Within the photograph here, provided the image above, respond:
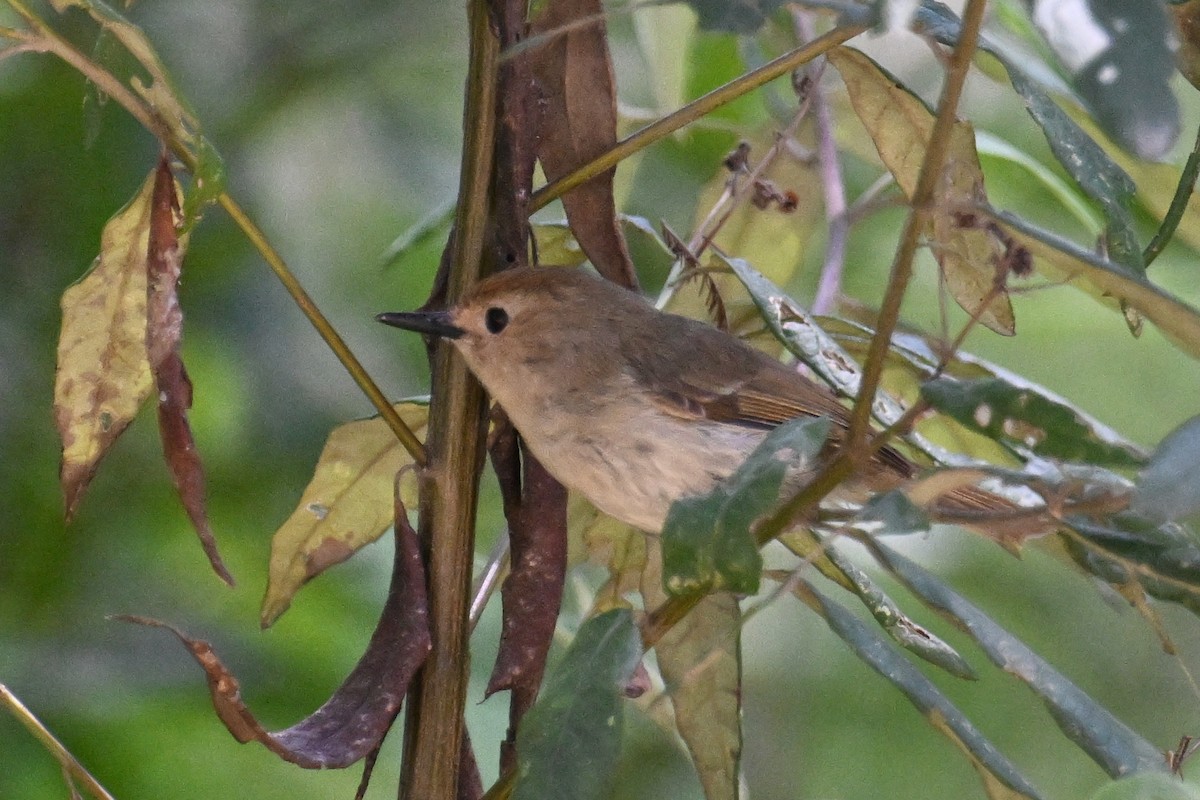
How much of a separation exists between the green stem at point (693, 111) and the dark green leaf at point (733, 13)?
107 mm

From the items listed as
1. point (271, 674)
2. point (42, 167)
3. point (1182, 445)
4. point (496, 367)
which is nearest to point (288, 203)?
point (42, 167)

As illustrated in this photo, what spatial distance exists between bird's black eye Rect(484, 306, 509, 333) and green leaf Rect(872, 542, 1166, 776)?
0.50 meters

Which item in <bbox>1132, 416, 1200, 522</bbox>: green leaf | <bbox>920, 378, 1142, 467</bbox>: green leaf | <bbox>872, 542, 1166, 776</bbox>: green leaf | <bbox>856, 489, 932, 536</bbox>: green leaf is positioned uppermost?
<bbox>1132, 416, 1200, 522</bbox>: green leaf

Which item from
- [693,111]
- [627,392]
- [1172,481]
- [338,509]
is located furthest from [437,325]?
[1172,481]

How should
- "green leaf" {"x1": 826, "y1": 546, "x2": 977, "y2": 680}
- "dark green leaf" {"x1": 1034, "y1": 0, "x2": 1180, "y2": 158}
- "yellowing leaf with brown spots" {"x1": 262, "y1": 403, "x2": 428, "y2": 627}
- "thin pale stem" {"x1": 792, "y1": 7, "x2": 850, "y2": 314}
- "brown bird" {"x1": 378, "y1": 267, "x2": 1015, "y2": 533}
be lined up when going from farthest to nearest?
"thin pale stem" {"x1": 792, "y1": 7, "x2": 850, "y2": 314} → "brown bird" {"x1": 378, "y1": 267, "x2": 1015, "y2": 533} → "yellowing leaf with brown spots" {"x1": 262, "y1": 403, "x2": 428, "y2": 627} → "green leaf" {"x1": 826, "y1": 546, "x2": 977, "y2": 680} → "dark green leaf" {"x1": 1034, "y1": 0, "x2": 1180, "y2": 158}

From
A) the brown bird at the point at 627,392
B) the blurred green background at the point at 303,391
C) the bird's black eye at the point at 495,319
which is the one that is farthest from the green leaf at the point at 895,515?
the blurred green background at the point at 303,391

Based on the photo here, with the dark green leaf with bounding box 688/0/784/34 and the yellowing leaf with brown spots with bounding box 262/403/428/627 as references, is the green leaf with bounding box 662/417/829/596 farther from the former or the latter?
the yellowing leaf with brown spots with bounding box 262/403/428/627

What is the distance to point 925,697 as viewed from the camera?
3.89 feet

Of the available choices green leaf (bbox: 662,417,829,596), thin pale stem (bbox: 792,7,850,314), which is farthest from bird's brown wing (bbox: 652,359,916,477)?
green leaf (bbox: 662,417,829,596)

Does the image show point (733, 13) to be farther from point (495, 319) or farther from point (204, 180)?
point (495, 319)

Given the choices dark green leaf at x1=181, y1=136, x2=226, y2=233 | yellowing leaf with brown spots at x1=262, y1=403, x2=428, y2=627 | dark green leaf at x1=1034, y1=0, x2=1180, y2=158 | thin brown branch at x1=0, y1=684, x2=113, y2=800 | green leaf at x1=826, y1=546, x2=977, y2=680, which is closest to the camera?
dark green leaf at x1=1034, y1=0, x2=1180, y2=158

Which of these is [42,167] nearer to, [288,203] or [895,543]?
[288,203]

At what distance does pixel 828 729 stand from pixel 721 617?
1.80m

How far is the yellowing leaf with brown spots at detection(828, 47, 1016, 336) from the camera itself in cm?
118
